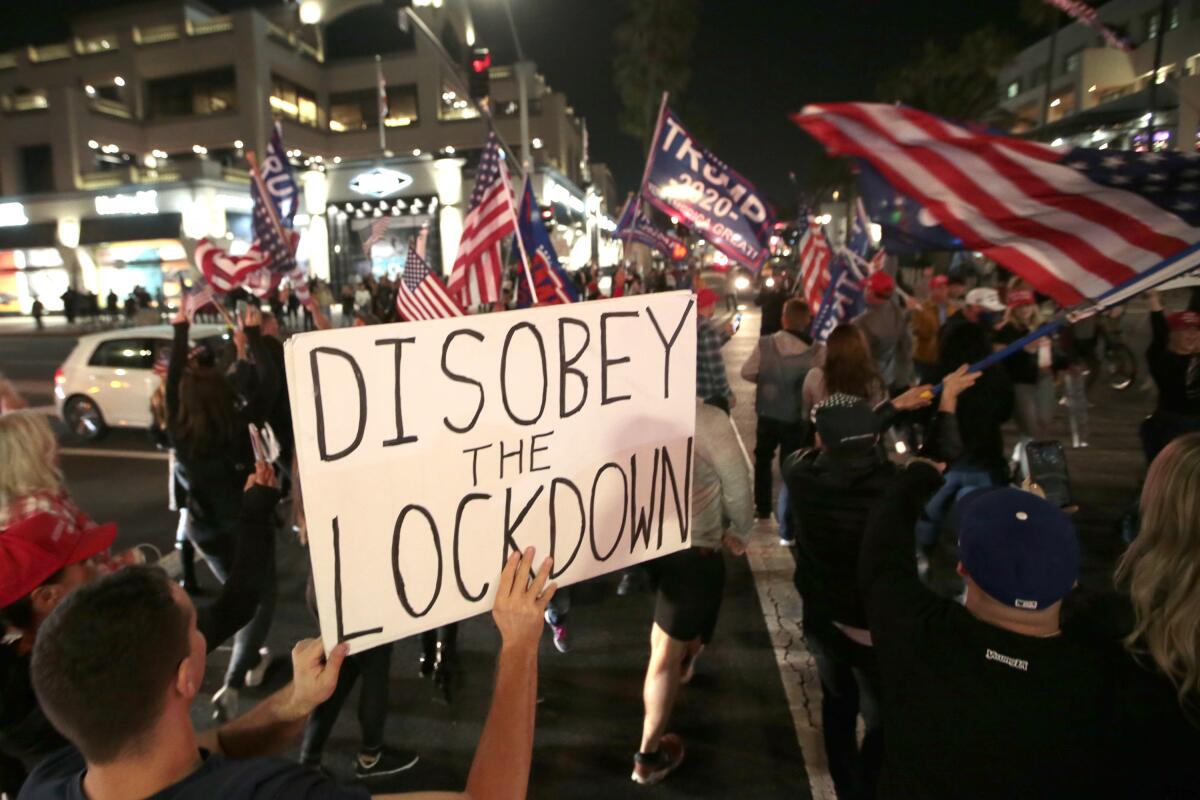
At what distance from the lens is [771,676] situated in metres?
4.41

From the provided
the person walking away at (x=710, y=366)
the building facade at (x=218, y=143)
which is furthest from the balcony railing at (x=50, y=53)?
the person walking away at (x=710, y=366)

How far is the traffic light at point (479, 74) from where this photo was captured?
413 inches

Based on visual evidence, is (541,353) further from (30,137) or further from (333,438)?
(30,137)

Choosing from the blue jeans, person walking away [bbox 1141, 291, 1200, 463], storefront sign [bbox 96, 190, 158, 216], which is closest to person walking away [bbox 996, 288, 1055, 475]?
person walking away [bbox 1141, 291, 1200, 463]

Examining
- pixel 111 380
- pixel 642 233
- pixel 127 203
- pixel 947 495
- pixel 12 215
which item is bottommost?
pixel 947 495

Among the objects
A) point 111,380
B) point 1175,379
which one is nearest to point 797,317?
point 1175,379

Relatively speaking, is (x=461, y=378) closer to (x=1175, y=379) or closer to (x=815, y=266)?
(x=1175, y=379)

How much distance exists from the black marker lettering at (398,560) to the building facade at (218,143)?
26403 mm

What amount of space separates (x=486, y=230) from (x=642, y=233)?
7.04 m

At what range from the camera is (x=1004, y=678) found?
5.69 ft

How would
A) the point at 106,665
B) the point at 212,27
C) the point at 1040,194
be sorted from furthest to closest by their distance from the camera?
the point at 212,27, the point at 1040,194, the point at 106,665

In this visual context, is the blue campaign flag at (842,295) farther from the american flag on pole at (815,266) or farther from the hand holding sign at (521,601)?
the hand holding sign at (521,601)

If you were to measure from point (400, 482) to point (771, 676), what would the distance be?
319 centimetres

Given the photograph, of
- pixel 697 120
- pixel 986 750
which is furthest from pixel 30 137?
pixel 986 750
